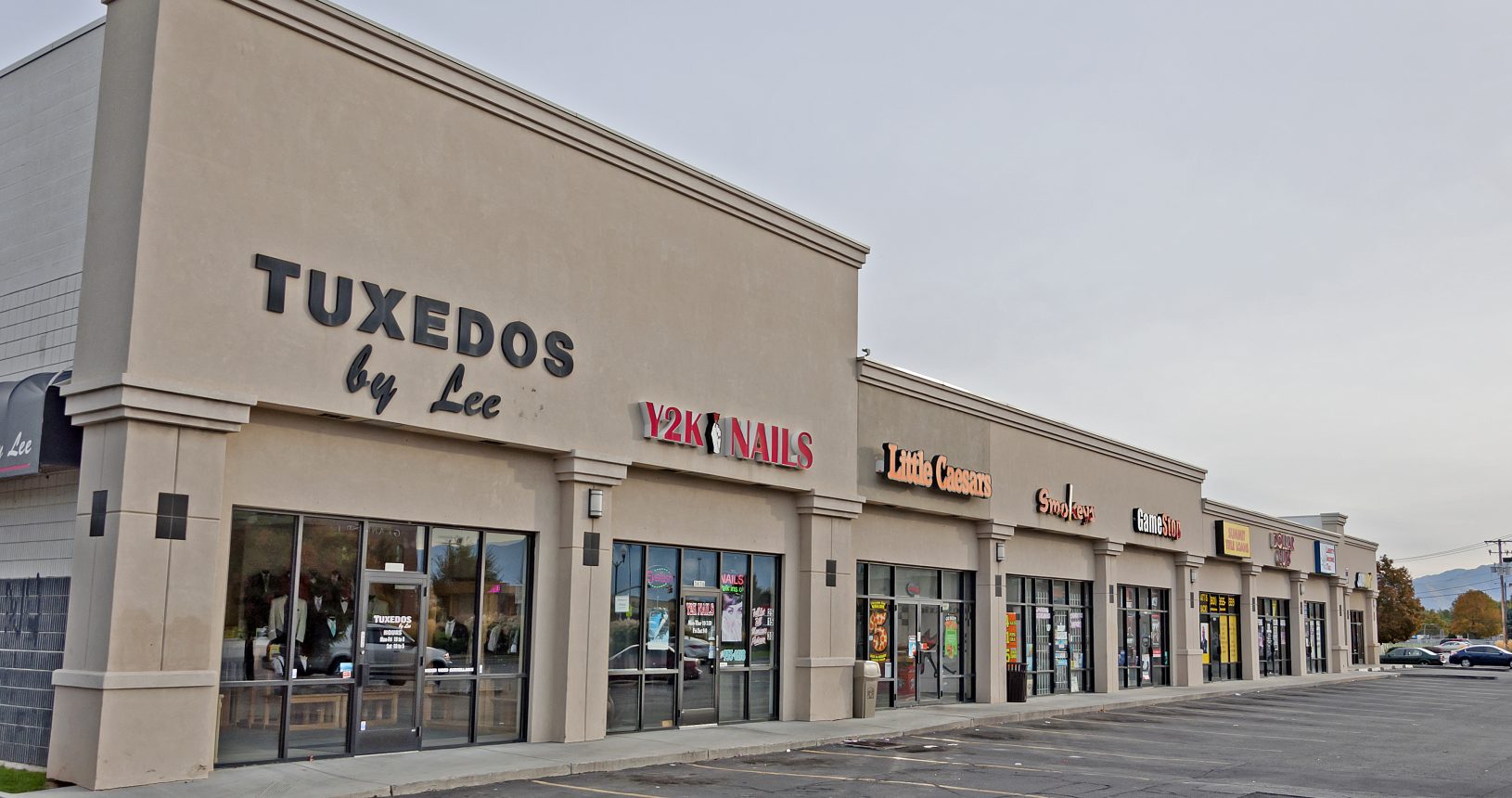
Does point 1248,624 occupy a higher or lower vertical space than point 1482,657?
higher

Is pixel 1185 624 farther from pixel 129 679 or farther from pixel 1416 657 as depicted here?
pixel 1416 657

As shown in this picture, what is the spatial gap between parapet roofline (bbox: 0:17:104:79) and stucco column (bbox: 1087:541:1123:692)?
28.6 meters

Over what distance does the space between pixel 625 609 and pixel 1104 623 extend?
63.9 feet

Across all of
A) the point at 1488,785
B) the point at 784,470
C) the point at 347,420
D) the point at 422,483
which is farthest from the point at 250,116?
the point at 1488,785

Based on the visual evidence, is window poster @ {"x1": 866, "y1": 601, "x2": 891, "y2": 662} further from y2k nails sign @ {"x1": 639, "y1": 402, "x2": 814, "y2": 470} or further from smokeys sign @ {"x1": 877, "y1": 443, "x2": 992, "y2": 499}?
y2k nails sign @ {"x1": 639, "y1": 402, "x2": 814, "y2": 470}

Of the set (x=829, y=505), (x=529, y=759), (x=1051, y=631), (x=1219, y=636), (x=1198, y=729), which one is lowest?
(x=1198, y=729)

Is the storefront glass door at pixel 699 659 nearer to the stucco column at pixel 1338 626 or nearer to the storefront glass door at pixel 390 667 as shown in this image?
the storefront glass door at pixel 390 667

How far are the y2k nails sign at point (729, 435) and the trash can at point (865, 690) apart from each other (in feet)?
14.0

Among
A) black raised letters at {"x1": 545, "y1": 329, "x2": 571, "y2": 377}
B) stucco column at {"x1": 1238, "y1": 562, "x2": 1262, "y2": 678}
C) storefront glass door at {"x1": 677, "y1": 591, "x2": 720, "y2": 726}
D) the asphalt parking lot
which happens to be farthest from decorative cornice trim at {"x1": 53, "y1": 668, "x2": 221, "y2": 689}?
stucco column at {"x1": 1238, "y1": 562, "x2": 1262, "y2": 678}

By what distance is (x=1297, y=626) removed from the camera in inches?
1984

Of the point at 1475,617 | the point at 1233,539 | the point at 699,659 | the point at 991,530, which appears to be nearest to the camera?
the point at 699,659

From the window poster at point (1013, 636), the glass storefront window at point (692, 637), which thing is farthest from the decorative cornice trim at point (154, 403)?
the window poster at point (1013, 636)

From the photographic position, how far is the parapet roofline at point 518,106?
1570 cm

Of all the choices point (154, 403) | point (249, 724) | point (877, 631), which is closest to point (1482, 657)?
point (877, 631)
